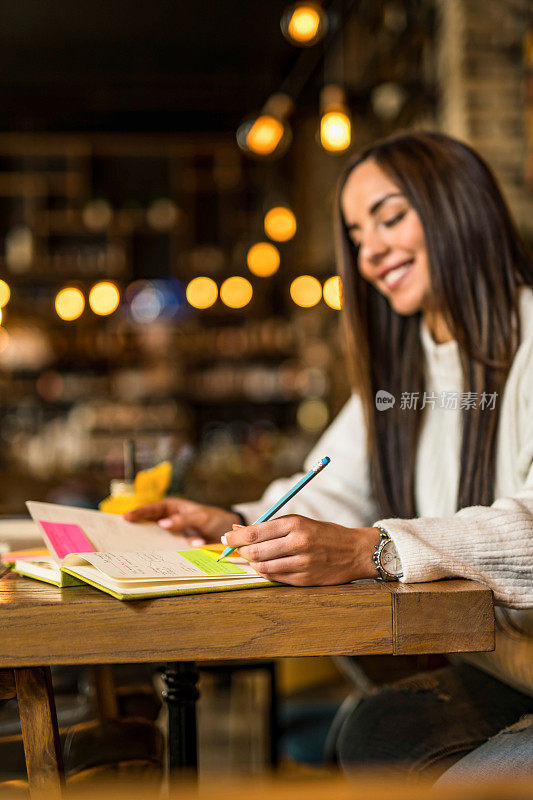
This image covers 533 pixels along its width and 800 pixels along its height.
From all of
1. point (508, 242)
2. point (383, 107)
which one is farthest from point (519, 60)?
point (508, 242)

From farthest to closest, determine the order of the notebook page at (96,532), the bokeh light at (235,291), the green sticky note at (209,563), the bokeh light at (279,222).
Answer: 1. the bokeh light at (235,291)
2. the bokeh light at (279,222)
3. the notebook page at (96,532)
4. the green sticky note at (209,563)

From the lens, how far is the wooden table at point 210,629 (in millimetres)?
869

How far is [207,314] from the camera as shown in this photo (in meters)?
7.43

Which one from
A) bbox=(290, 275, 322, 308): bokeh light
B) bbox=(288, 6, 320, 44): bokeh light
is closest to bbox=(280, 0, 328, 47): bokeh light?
bbox=(288, 6, 320, 44): bokeh light

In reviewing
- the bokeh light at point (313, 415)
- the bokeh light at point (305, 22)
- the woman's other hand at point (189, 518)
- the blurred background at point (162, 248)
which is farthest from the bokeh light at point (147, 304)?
the woman's other hand at point (189, 518)

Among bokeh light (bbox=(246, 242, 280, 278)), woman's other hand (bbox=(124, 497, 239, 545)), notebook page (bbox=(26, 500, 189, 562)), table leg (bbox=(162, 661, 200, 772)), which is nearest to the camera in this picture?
notebook page (bbox=(26, 500, 189, 562))

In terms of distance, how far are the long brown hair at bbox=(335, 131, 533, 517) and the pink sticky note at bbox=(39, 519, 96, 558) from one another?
68cm

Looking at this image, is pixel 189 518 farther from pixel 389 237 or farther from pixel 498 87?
pixel 498 87

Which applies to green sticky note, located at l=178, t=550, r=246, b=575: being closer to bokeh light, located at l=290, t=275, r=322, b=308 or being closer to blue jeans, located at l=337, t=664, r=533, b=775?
blue jeans, located at l=337, t=664, r=533, b=775

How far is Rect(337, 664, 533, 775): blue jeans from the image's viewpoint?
1.20m

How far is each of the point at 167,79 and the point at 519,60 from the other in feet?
11.9

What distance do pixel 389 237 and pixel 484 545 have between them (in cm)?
73

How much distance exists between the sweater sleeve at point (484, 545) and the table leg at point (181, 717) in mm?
407

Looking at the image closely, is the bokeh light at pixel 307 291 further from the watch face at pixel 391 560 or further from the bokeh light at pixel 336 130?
the watch face at pixel 391 560
